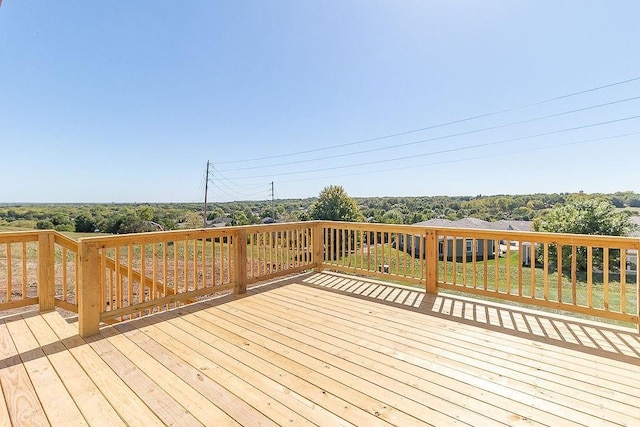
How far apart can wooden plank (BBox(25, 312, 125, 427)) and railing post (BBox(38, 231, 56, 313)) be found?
49 cm

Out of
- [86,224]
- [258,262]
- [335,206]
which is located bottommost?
[86,224]

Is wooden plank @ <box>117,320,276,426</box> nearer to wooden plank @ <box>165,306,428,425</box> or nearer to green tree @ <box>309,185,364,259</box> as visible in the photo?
wooden plank @ <box>165,306,428,425</box>

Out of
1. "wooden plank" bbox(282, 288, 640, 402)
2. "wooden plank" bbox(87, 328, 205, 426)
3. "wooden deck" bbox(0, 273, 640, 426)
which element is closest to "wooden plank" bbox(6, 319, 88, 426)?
"wooden deck" bbox(0, 273, 640, 426)

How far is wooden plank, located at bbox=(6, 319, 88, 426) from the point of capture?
1.59 m

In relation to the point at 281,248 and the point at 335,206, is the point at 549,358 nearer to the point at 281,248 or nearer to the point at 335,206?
the point at 281,248

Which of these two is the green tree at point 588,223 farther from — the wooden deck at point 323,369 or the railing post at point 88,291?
the railing post at point 88,291

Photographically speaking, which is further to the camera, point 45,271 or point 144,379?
point 45,271

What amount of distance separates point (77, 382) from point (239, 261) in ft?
7.22

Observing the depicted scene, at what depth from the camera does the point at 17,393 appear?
1.81 m

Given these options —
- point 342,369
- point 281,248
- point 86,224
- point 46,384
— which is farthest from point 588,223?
point 86,224

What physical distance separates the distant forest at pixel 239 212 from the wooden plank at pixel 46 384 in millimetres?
15858

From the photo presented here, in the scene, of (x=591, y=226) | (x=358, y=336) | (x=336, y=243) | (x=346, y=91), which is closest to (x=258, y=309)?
(x=358, y=336)

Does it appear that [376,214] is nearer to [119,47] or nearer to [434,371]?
[119,47]

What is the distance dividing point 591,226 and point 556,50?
12934 millimetres
